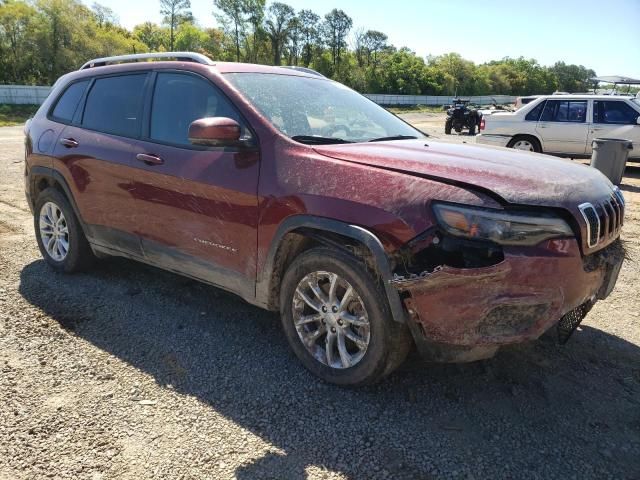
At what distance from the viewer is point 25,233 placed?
233 inches

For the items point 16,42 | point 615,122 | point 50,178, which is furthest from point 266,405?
point 16,42

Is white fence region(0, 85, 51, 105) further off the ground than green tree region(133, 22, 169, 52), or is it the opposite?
green tree region(133, 22, 169, 52)

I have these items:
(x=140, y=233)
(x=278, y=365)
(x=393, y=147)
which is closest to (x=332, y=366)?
(x=278, y=365)

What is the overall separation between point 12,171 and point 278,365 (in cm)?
915

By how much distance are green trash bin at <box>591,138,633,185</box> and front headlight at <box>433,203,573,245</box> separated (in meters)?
8.50

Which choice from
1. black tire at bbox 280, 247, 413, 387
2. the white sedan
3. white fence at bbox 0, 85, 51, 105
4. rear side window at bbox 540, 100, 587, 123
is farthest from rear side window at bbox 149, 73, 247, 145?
white fence at bbox 0, 85, 51, 105

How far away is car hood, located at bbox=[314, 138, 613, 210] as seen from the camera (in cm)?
245

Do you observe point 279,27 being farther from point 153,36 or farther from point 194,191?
point 194,191

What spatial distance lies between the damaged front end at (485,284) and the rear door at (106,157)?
237cm

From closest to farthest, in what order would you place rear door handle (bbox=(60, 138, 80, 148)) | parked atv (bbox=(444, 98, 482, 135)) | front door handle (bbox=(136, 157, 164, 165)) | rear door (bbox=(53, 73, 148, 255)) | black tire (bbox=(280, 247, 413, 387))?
black tire (bbox=(280, 247, 413, 387))
front door handle (bbox=(136, 157, 164, 165))
rear door (bbox=(53, 73, 148, 255))
rear door handle (bbox=(60, 138, 80, 148))
parked atv (bbox=(444, 98, 482, 135))

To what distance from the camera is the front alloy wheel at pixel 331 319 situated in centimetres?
280

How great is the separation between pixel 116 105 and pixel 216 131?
5.22 ft

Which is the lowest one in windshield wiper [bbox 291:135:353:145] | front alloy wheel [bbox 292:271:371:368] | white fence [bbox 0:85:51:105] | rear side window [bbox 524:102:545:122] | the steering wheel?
front alloy wheel [bbox 292:271:371:368]

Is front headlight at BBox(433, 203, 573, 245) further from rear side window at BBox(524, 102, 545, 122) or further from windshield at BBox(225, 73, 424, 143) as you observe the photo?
rear side window at BBox(524, 102, 545, 122)
